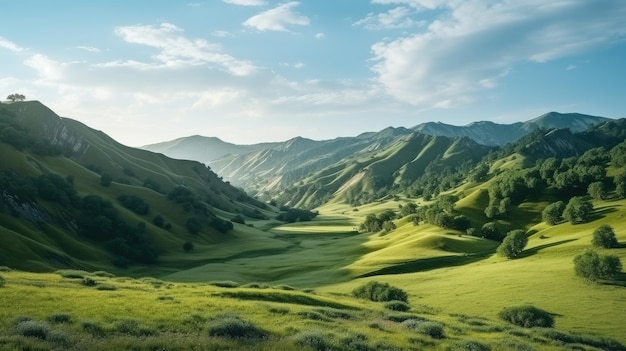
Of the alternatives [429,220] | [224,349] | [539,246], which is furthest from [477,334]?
[429,220]

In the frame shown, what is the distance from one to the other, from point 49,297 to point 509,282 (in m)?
56.4

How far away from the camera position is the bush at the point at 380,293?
181 ft

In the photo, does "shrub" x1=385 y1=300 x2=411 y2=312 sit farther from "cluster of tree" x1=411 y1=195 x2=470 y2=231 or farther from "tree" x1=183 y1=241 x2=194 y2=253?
"tree" x1=183 y1=241 x2=194 y2=253

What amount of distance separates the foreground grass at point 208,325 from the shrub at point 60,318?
0.05m

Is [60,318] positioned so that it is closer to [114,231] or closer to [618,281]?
[618,281]

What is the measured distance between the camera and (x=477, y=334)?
3372cm

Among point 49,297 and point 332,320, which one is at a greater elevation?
point 49,297

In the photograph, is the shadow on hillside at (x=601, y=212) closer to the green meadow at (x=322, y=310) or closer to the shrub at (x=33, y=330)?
the green meadow at (x=322, y=310)

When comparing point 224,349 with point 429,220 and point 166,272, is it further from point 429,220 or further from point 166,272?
point 429,220

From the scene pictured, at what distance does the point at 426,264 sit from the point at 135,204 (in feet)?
336

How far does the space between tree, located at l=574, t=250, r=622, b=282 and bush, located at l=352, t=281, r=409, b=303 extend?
80.4 feet

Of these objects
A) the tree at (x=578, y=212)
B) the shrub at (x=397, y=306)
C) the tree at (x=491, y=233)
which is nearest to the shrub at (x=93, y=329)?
the shrub at (x=397, y=306)

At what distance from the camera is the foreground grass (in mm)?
21750

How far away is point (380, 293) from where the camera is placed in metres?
→ 55.9
